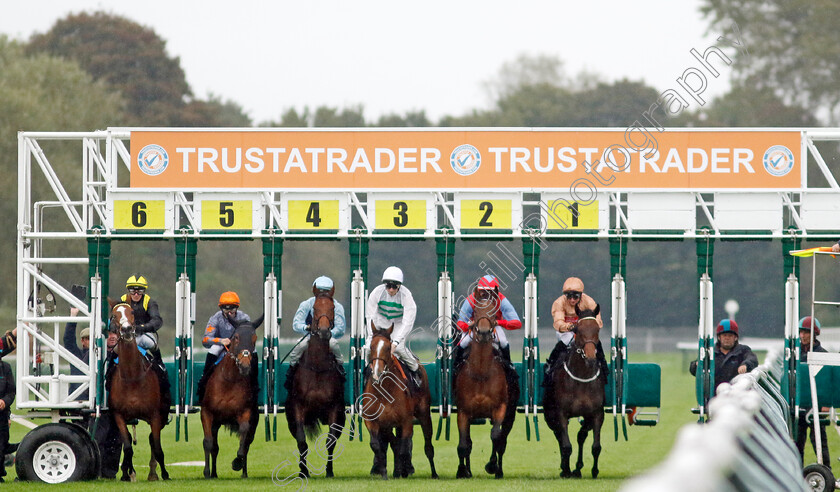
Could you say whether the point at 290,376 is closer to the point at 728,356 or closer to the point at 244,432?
the point at 244,432

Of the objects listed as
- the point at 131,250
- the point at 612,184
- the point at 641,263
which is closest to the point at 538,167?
the point at 612,184

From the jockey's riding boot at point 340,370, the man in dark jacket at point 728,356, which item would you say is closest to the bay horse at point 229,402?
the jockey's riding boot at point 340,370

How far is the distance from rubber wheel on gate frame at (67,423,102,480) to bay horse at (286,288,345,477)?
5.93ft

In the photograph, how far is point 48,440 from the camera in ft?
38.7

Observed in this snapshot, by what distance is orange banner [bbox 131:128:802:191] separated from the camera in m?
12.3

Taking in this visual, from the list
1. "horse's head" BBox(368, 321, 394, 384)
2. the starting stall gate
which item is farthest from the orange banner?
"horse's head" BBox(368, 321, 394, 384)

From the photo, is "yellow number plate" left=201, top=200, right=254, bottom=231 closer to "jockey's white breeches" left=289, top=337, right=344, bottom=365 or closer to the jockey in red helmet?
"jockey's white breeches" left=289, top=337, right=344, bottom=365

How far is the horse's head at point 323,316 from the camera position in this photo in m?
11.4

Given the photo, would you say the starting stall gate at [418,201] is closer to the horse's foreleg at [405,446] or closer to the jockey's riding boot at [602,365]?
the jockey's riding boot at [602,365]

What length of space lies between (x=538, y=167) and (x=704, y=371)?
2477 mm

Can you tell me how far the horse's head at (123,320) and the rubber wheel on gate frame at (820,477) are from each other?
232 inches

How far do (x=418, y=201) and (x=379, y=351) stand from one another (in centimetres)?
187

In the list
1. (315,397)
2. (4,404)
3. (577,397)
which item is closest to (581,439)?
(577,397)

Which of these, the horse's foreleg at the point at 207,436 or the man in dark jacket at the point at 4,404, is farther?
the man in dark jacket at the point at 4,404
